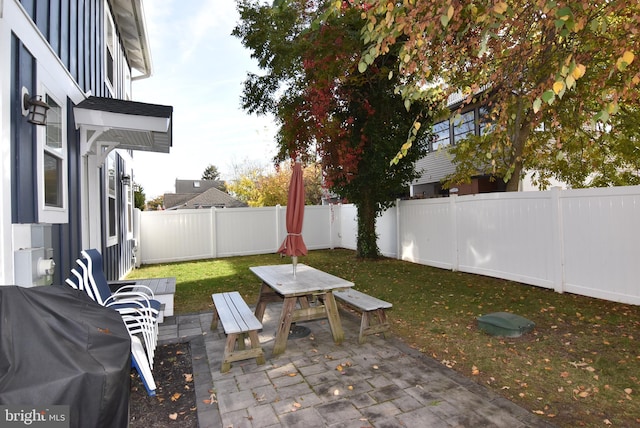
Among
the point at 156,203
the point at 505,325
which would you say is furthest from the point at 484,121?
the point at 156,203

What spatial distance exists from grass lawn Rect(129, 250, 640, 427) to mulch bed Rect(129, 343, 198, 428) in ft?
6.57

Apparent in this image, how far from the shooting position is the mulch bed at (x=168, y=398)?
2.62 metres

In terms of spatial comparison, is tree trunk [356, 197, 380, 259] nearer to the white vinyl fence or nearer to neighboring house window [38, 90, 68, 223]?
the white vinyl fence

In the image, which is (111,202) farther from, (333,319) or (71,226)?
(333,319)

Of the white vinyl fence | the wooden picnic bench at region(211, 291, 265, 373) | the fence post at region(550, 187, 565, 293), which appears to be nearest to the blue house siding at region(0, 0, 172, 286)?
the wooden picnic bench at region(211, 291, 265, 373)

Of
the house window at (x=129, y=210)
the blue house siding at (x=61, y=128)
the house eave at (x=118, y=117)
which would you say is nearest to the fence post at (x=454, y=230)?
the blue house siding at (x=61, y=128)

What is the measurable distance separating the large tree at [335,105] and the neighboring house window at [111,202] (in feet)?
13.5

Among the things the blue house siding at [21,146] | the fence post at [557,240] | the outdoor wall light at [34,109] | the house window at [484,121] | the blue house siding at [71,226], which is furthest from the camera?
the fence post at [557,240]

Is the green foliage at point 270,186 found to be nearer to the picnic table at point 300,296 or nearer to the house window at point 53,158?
the picnic table at point 300,296

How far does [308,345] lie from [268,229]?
883 centimetres

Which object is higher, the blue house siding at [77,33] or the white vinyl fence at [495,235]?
the blue house siding at [77,33]

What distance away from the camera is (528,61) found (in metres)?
5.42

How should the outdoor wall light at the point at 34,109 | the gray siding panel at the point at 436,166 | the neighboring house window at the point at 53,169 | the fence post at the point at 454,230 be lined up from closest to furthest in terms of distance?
the outdoor wall light at the point at 34,109 < the neighboring house window at the point at 53,169 < the fence post at the point at 454,230 < the gray siding panel at the point at 436,166

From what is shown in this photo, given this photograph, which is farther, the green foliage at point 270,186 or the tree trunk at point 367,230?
the green foliage at point 270,186
